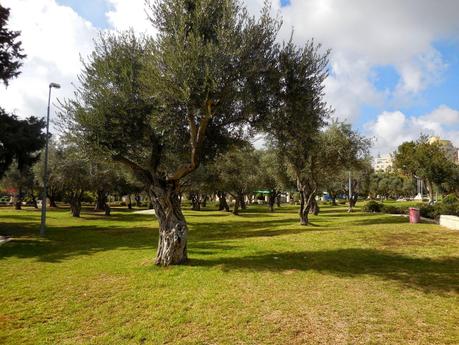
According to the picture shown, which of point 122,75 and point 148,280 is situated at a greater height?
point 122,75

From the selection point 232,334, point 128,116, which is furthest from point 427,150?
point 232,334

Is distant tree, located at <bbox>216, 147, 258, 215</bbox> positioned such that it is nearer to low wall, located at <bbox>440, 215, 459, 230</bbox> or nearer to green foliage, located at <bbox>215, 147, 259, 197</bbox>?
green foliage, located at <bbox>215, 147, 259, 197</bbox>

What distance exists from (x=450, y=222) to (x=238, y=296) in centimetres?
2141

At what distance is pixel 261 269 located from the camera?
42.1 feet

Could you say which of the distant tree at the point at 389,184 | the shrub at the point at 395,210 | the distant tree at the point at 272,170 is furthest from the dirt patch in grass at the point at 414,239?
the distant tree at the point at 389,184

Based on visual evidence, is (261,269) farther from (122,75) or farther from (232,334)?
(122,75)

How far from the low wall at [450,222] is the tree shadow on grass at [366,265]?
432 inches

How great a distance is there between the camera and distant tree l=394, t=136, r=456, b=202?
1789 inches

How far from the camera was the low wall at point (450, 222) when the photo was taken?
2355 cm

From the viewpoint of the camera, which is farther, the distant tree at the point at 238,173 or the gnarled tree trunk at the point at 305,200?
the distant tree at the point at 238,173

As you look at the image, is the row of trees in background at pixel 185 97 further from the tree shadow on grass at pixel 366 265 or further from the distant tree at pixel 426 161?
the distant tree at pixel 426 161

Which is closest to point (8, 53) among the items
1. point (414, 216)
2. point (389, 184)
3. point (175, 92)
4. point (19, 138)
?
point (19, 138)

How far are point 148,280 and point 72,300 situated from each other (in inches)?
97.6

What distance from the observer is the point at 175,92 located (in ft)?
37.9
